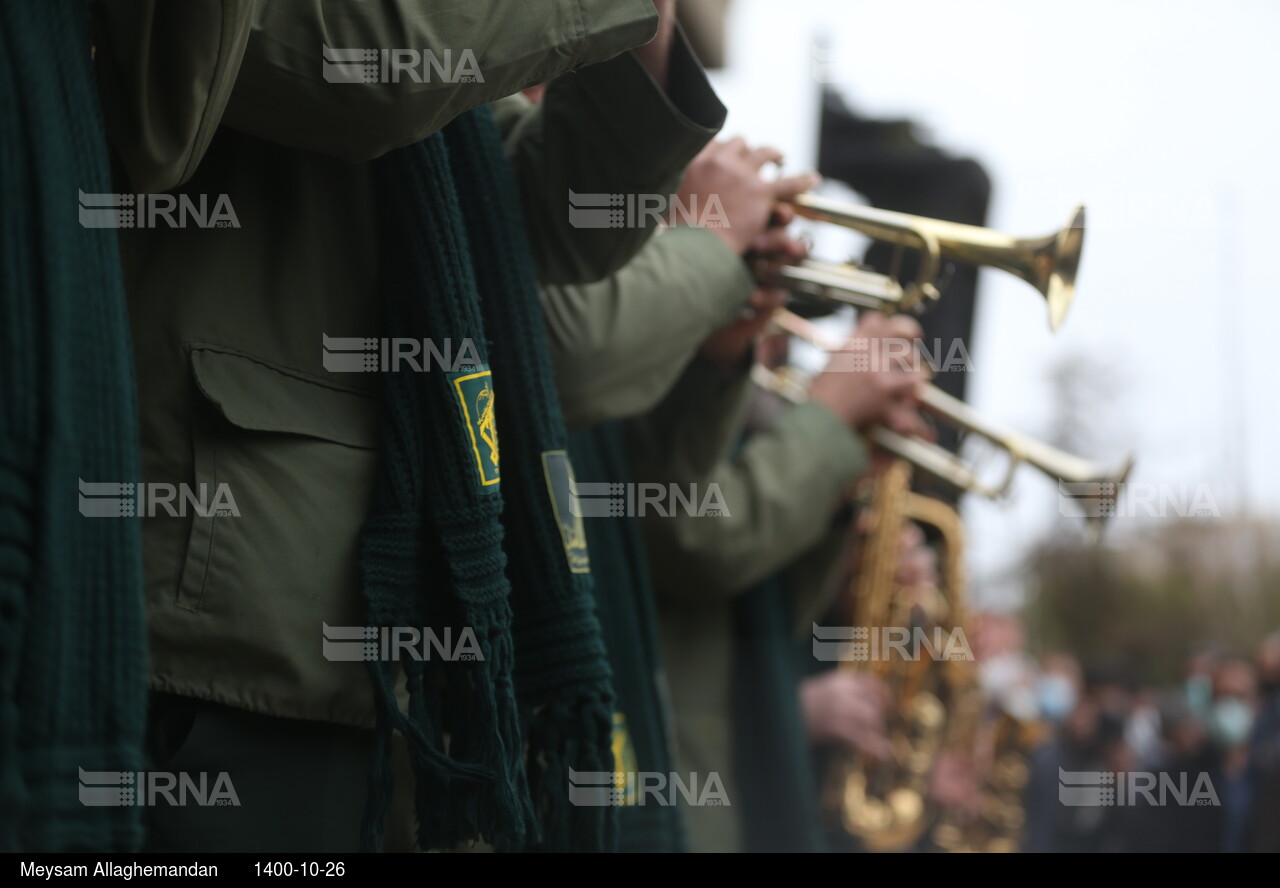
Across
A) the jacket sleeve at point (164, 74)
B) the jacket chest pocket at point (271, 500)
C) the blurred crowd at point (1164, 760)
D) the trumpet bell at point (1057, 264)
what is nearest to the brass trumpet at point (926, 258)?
the trumpet bell at point (1057, 264)

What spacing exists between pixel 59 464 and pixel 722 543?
194 centimetres

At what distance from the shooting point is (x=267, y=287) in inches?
56.1

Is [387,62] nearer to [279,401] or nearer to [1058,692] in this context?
[279,401]

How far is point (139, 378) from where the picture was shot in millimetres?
1335

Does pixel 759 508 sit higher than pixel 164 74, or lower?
lower

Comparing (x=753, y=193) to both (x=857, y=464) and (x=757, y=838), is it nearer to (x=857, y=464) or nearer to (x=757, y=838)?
Answer: (x=857, y=464)

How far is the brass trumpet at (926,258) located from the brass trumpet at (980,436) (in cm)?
83

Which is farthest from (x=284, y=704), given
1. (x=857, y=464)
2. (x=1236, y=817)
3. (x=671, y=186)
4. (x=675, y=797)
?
(x=1236, y=817)

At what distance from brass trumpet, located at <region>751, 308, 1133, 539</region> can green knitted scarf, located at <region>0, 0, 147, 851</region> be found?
2.58 metres

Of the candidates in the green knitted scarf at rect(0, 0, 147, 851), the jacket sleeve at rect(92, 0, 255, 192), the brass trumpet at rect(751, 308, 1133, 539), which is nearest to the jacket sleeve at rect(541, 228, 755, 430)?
the jacket sleeve at rect(92, 0, 255, 192)

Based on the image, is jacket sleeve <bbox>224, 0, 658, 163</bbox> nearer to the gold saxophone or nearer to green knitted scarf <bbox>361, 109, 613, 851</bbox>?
green knitted scarf <bbox>361, 109, 613, 851</bbox>

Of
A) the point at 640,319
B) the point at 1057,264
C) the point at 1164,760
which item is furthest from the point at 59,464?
the point at 1164,760

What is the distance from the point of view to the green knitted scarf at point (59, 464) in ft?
3.10

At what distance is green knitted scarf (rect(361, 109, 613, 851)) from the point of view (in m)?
1.39
